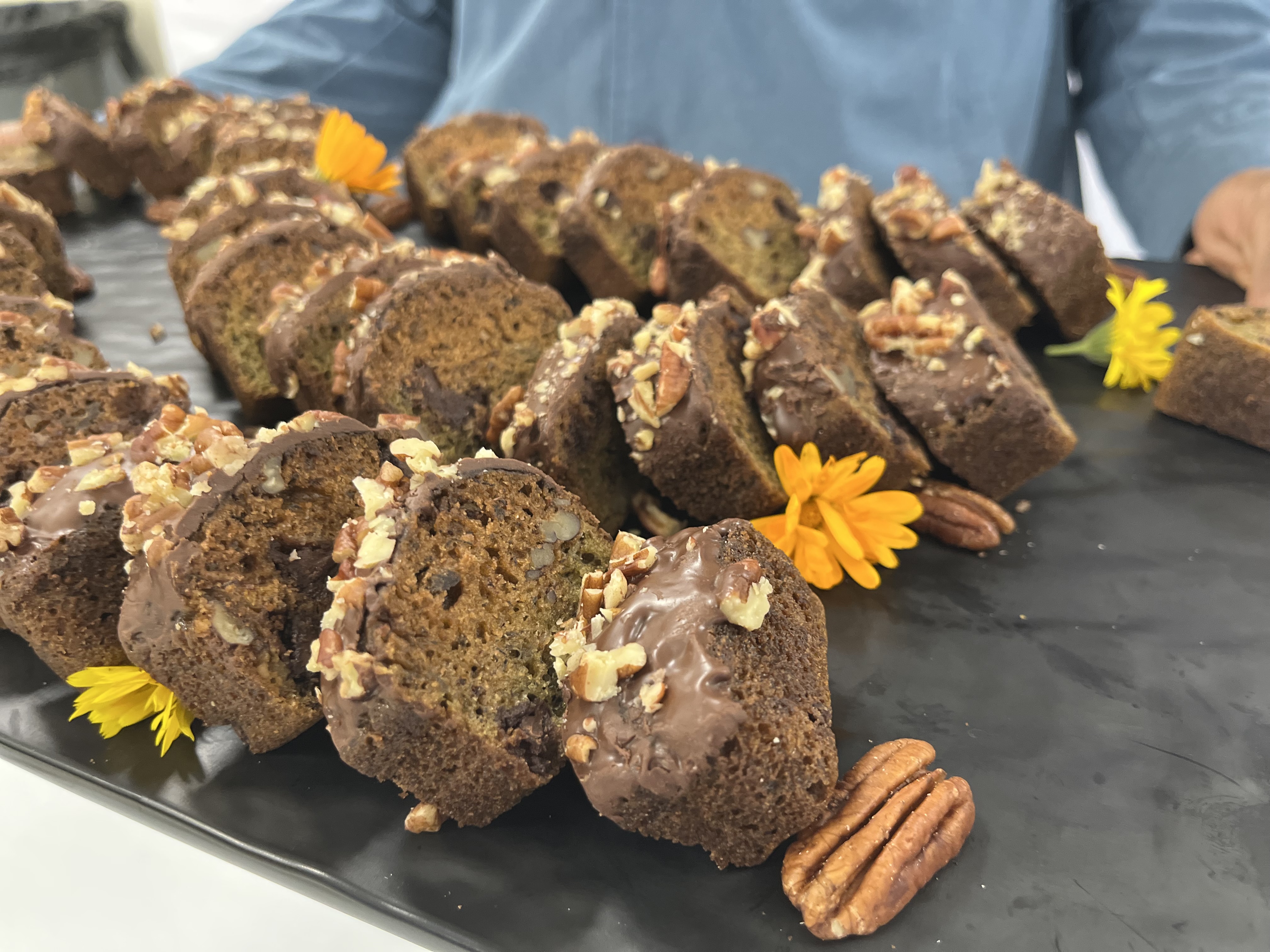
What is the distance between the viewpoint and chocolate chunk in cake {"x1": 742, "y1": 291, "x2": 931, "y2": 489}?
2018 mm

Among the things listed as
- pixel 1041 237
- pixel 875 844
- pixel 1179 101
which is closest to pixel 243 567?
pixel 875 844

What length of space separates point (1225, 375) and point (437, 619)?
2464mm

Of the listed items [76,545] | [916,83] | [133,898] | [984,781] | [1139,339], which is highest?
[916,83]

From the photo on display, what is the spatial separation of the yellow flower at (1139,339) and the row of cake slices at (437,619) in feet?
5.96

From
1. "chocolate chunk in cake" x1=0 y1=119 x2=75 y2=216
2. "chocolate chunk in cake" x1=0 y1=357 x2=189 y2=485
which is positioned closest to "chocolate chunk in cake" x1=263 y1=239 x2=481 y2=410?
"chocolate chunk in cake" x1=0 y1=357 x2=189 y2=485

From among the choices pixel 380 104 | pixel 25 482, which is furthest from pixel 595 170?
pixel 380 104

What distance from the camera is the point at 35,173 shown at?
4.04 m

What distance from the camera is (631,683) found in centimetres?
133

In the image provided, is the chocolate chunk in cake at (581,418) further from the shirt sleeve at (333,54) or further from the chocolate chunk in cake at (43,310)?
the shirt sleeve at (333,54)

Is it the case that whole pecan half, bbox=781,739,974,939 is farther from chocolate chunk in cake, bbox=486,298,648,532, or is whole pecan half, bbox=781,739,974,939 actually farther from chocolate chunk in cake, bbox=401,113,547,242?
chocolate chunk in cake, bbox=401,113,547,242

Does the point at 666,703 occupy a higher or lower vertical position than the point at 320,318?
lower

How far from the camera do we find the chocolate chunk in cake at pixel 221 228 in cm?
285

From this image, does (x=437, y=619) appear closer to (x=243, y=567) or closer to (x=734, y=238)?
(x=243, y=567)

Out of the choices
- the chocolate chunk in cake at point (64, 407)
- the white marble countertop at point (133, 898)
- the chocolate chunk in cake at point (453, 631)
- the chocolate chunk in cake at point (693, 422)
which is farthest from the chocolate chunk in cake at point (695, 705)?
the chocolate chunk in cake at point (64, 407)
